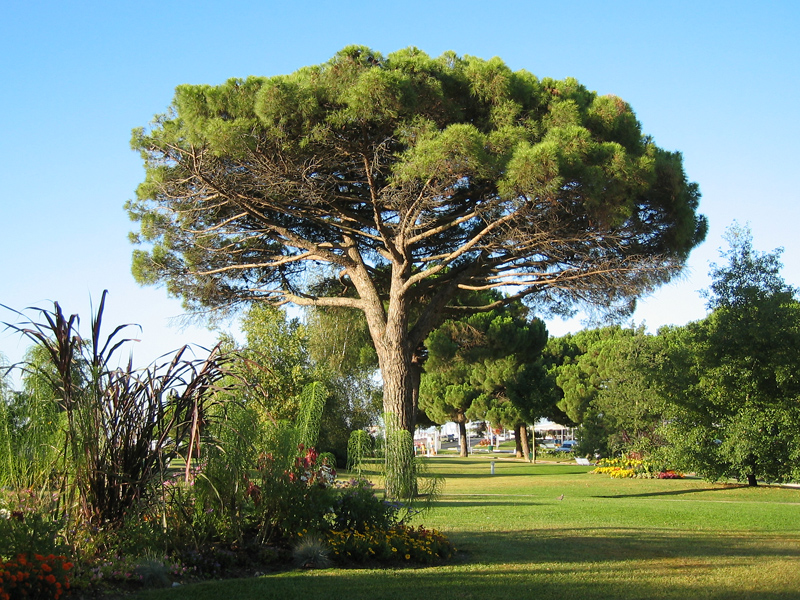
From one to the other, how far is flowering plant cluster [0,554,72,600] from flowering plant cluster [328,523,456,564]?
2.70 m

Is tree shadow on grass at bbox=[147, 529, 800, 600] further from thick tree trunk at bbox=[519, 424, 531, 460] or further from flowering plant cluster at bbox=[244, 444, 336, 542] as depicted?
thick tree trunk at bbox=[519, 424, 531, 460]

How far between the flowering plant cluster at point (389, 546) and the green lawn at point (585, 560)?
0.81 feet

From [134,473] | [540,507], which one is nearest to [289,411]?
[540,507]

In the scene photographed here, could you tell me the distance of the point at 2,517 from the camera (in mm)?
4996

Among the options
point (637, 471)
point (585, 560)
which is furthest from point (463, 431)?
point (585, 560)

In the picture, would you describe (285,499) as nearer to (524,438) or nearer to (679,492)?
(679,492)

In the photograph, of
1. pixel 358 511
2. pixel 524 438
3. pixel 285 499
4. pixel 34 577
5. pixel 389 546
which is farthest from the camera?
pixel 524 438

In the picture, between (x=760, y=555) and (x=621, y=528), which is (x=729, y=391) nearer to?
(x=621, y=528)

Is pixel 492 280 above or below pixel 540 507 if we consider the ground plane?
above

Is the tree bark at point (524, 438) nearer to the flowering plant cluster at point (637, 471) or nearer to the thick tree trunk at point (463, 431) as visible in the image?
the thick tree trunk at point (463, 431)

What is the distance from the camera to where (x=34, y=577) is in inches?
180

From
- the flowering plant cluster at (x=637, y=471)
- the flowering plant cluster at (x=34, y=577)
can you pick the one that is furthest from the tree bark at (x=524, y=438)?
the flowering plant cluster at (x=34, y=577)

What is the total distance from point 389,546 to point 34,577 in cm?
337

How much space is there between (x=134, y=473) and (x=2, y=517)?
3.80ft
